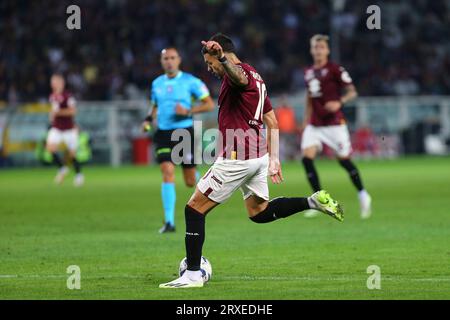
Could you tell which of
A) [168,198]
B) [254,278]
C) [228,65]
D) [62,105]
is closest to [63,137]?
[62,105]

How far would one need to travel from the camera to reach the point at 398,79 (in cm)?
3984

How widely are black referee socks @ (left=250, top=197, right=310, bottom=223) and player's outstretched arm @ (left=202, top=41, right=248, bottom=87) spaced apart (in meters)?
1.53

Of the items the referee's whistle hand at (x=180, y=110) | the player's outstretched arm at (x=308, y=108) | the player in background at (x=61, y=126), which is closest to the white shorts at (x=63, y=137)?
the player in background at (x=61, y=126)

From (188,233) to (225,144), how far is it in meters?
0.95

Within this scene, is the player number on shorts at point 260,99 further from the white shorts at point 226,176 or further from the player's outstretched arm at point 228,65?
the white shorts at point 226,176

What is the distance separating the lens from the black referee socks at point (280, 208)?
1075 cm

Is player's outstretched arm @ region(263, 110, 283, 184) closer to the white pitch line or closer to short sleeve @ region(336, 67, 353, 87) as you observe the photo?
the white pitch line

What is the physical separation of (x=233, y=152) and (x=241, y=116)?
360 millimetres

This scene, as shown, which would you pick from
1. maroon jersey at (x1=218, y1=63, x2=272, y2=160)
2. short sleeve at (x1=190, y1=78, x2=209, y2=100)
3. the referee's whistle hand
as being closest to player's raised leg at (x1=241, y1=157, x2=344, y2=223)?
maroon jersey at (x1=218, y1=63, x2=272, y2=160)

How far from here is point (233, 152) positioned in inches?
398

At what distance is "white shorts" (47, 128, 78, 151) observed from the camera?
2758 centimetres

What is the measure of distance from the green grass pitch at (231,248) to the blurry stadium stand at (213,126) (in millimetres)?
11506

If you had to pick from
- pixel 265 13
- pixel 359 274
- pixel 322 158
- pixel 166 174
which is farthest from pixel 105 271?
pixel 265 13
